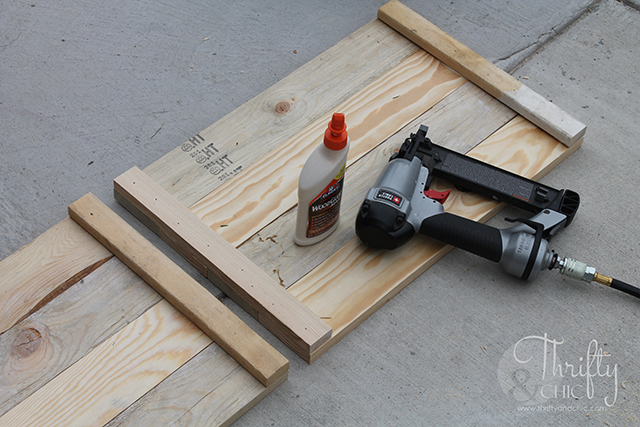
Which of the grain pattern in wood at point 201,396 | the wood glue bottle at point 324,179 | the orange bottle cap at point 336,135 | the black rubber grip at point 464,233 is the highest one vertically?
the orange bottle cap at point 336,135

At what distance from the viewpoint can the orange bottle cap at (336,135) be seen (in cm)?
185

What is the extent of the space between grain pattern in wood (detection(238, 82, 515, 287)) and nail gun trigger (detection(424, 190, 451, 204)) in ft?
0.68

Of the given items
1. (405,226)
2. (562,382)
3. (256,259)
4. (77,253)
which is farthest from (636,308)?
(77,253)

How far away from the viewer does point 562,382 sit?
202cm

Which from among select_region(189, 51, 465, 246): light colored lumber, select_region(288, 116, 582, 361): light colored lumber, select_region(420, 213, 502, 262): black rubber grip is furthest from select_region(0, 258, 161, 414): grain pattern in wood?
select_region(420, 213, 502, 262): black rubber grip

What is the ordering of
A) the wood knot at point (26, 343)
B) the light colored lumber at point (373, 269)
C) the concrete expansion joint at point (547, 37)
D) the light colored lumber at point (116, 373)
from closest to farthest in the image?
the light colored lumber at point (116, 373) → the wood knot at point (26, 343) → the light colored lumber at point (373, 269) → the concrete expansion joint at point (547, 37)

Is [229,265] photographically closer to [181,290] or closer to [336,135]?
[181,290]

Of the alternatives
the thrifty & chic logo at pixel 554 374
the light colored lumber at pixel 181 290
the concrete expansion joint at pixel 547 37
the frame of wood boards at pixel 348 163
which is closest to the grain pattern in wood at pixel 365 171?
the frame of wood boards at pixel 348 163

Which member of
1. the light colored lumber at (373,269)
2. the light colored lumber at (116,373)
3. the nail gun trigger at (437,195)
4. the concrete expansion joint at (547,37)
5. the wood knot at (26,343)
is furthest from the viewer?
the concrete expansion joint at (547,37)

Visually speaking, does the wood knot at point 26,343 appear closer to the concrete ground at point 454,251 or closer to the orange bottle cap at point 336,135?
the concrete ground at point 454,251

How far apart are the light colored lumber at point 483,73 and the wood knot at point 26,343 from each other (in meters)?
1.70

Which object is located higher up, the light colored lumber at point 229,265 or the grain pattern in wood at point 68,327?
the light colored lumber at point 229,265

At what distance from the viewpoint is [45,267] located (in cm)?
210

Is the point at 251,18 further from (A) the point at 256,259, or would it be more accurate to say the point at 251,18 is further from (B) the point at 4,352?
(B) the point at 4,352
